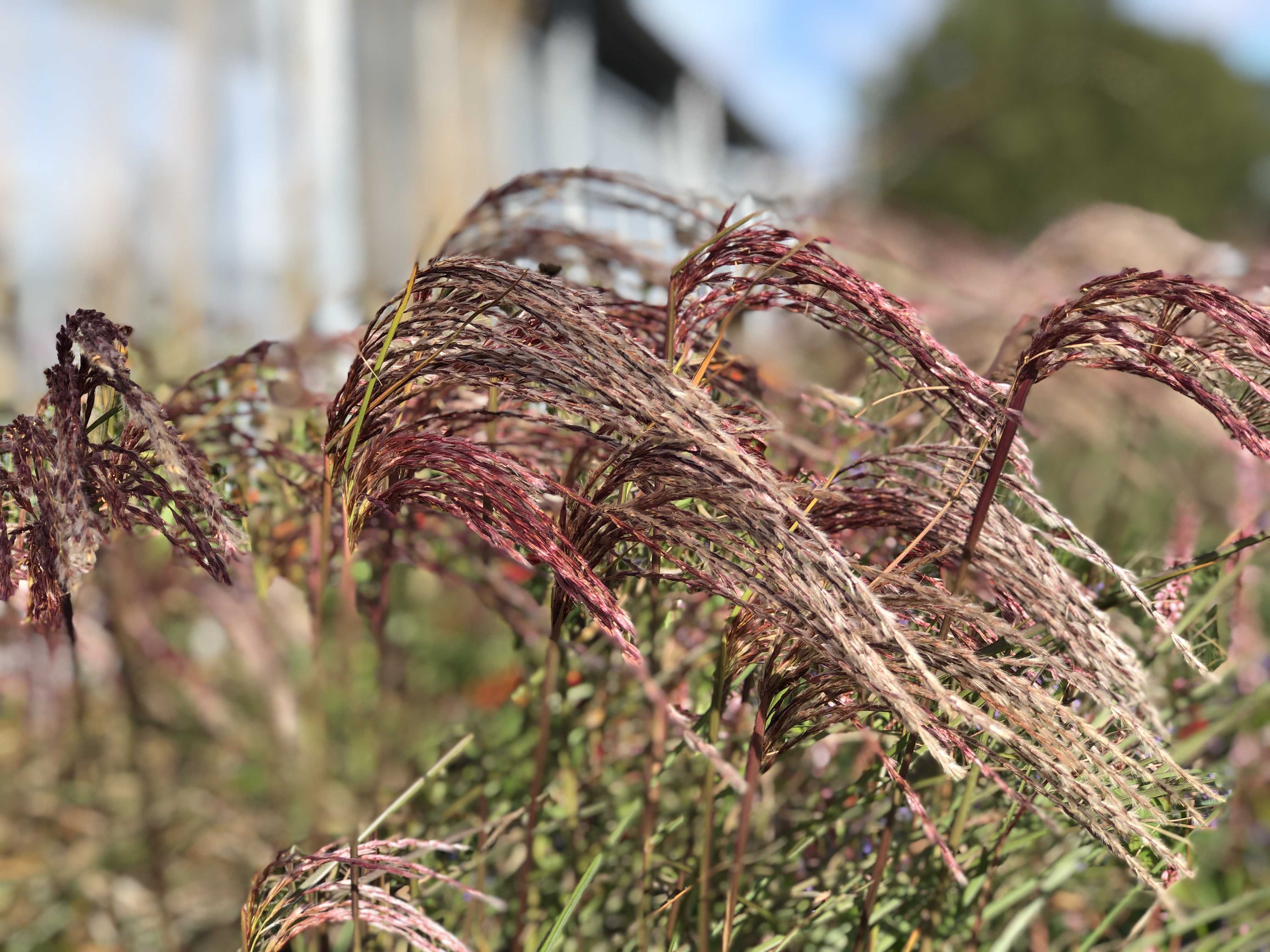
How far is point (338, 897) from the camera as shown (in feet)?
3.01

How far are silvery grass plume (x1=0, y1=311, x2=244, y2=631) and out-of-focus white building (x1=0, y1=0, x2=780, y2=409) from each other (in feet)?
1.48

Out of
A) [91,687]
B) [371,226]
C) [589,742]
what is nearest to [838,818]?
[589,742]

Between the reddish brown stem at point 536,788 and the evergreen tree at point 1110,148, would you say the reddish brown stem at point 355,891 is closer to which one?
the reddish brown stem at point 536,788

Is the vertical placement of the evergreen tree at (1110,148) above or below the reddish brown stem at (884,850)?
above

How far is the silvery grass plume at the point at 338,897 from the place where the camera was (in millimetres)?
814

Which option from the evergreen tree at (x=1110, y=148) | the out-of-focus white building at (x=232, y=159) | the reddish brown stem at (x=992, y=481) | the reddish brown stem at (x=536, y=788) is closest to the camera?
the reddish brown stem at (x=992, y=481)

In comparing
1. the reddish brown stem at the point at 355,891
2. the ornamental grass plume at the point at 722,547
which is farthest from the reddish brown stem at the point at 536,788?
the reddish brown stem at the point at 355,891

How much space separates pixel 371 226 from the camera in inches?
242

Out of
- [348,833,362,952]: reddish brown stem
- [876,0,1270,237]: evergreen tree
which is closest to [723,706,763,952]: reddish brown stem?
[348,833,362,952]: reddish brown stem

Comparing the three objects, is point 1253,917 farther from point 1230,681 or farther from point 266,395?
point 266,395

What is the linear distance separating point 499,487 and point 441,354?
0.11 m

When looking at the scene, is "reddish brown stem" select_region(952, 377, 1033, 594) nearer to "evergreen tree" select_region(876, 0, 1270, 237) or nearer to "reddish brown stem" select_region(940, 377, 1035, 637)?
"reddish brown stem" select_region(940, 377, 1035, 637)

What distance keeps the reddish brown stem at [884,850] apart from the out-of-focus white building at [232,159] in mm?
577

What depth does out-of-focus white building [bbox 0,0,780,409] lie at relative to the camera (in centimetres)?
345
